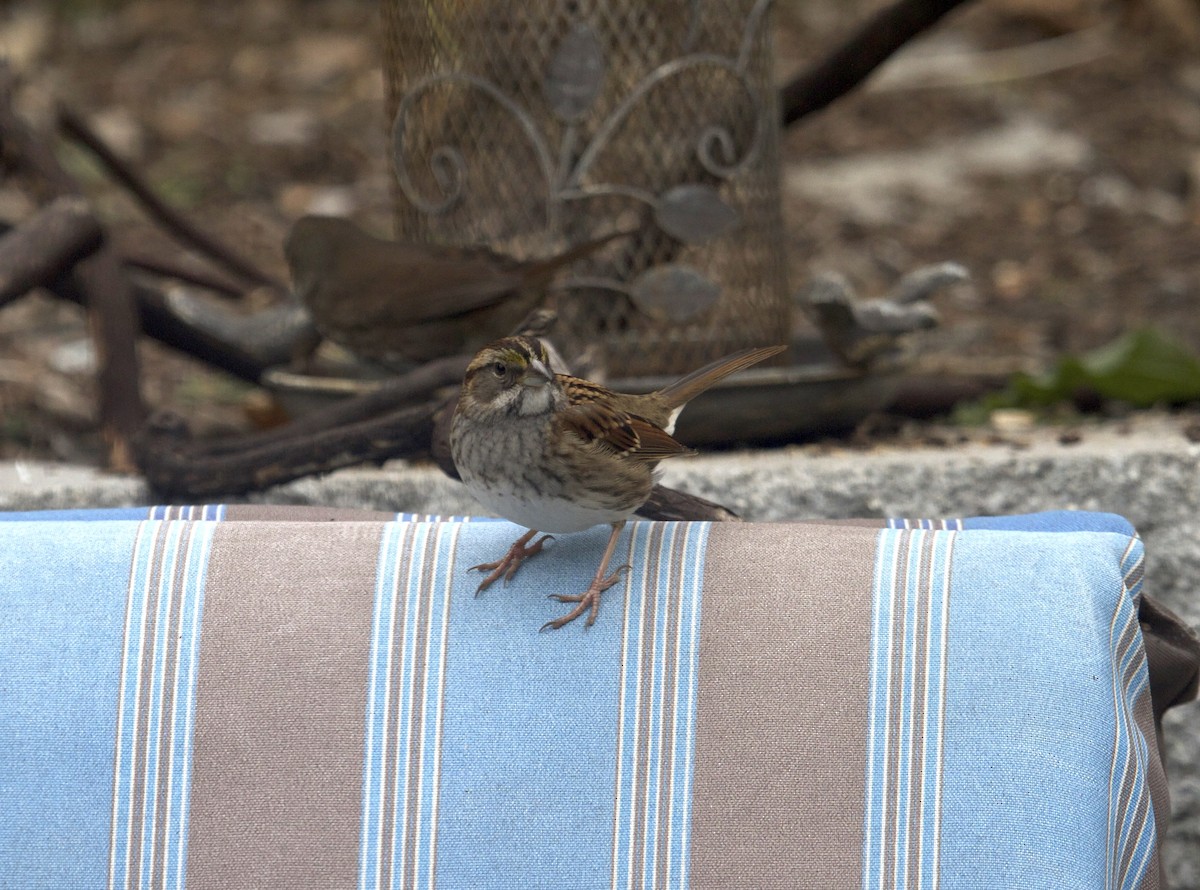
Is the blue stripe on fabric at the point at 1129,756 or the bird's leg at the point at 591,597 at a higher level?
the bird's leg at the point at 591,597

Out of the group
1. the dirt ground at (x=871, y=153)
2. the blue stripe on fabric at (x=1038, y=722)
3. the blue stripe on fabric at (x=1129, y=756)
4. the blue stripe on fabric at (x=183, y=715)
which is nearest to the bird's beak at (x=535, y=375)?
the blue stripe on fabric at (x=183, y=715)

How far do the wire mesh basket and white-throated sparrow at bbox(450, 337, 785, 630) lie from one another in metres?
1.07

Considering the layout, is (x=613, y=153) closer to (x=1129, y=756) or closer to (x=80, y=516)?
(x=80, y=516)

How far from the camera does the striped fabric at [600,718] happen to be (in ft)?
5.80

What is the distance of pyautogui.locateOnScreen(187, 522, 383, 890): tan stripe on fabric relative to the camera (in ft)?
5.99

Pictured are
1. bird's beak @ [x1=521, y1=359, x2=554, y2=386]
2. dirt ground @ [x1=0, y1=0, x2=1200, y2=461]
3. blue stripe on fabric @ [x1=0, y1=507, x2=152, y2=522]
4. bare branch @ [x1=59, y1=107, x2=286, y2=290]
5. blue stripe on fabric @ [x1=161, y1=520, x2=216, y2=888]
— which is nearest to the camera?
blue stripe on fabric @ [x1=161, y1=520, x2=216, y2=888]

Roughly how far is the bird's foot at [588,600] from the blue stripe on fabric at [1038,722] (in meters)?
0.44

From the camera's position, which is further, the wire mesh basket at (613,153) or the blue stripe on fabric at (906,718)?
the wire mesh basket at (613,153)

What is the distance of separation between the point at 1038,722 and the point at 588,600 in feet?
1.87

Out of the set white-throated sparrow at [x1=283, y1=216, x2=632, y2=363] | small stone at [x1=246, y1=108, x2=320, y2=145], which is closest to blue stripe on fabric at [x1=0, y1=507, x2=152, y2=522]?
white-throated sparrow at [x1=283, y1=216, x2=632, y2=363]

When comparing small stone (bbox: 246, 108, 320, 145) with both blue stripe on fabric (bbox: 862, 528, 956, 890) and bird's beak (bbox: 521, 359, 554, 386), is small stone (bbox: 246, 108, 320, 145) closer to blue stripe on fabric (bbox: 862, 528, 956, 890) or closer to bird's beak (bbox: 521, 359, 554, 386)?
bird's beak (bbox: 521, 359, 554, 386)

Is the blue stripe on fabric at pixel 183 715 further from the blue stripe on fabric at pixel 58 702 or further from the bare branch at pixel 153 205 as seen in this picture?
the bare branch at pixel 153 205

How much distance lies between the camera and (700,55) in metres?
3.13

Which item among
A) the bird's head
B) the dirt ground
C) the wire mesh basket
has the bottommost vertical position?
the bird's head
